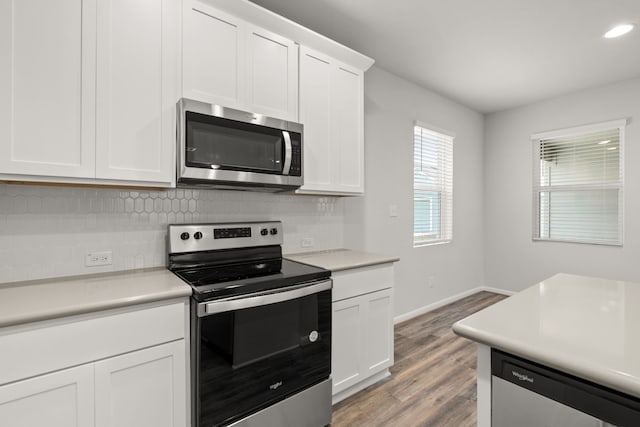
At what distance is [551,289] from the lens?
57.2 inches

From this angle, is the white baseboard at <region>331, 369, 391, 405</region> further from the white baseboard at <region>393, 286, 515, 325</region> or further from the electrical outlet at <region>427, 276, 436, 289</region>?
the electrical outlet at <region>427, 276, 436, 289</region>

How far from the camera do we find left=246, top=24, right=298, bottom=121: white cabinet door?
1.98 meters

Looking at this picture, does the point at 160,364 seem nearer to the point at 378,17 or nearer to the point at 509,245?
the point at 378,17

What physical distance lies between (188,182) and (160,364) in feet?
2.93

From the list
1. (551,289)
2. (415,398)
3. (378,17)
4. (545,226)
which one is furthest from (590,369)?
(545,226)

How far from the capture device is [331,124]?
2398 millimetres

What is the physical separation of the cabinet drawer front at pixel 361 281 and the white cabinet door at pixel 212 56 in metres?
1.26

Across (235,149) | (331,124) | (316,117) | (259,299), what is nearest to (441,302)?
(331,124)

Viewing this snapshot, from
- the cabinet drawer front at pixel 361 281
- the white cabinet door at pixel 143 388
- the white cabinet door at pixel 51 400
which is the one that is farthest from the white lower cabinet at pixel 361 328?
the white cabinet door at pixel 51 400

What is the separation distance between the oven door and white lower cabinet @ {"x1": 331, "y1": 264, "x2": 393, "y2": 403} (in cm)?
20

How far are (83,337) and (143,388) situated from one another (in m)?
0.34

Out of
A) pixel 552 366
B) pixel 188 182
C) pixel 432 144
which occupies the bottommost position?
pixel 552 366

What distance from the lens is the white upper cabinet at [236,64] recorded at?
176 cm

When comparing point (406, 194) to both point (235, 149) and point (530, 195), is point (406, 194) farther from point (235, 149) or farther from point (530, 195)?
point (235, 149)
